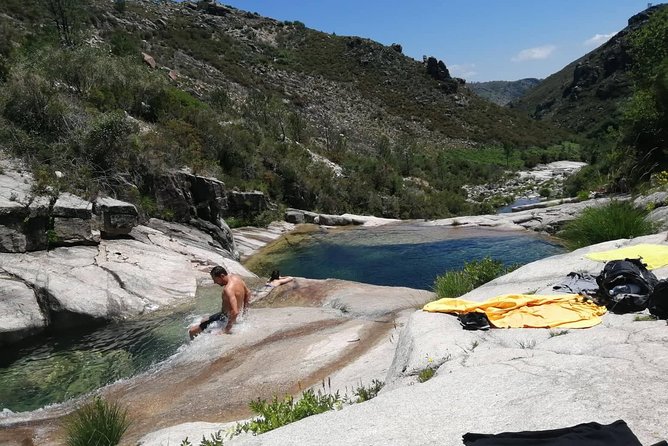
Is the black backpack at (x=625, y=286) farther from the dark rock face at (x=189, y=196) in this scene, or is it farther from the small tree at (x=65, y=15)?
the small tree at (x=65, y=15)

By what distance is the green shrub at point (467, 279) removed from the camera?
399 inches

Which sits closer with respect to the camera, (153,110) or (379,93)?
(153,110)

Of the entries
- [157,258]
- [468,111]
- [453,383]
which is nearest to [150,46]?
[157,258]

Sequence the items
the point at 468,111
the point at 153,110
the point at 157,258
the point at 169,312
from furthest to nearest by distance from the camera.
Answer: the point at 468,111 < the point at 153,110 < the point at 157,258 < the point at 169,312

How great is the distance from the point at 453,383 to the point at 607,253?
5.55 meters

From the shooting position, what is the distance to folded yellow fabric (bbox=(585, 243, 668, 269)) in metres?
7.25

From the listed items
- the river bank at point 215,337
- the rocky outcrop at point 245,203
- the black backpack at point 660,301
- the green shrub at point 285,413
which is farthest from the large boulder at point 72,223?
the black backpack at point 660,301

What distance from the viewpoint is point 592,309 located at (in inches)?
231

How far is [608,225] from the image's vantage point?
10539 millimetres

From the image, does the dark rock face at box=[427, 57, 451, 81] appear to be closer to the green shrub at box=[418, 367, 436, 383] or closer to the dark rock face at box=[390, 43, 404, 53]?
the dark rock face at box=[390, 43, 404, 53]

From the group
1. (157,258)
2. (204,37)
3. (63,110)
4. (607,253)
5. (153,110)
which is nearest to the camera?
(607,253)

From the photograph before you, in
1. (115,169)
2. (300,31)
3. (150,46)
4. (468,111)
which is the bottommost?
(115,169)

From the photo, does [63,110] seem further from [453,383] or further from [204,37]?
[204,37]

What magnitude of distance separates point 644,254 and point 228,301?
25.7 feet
